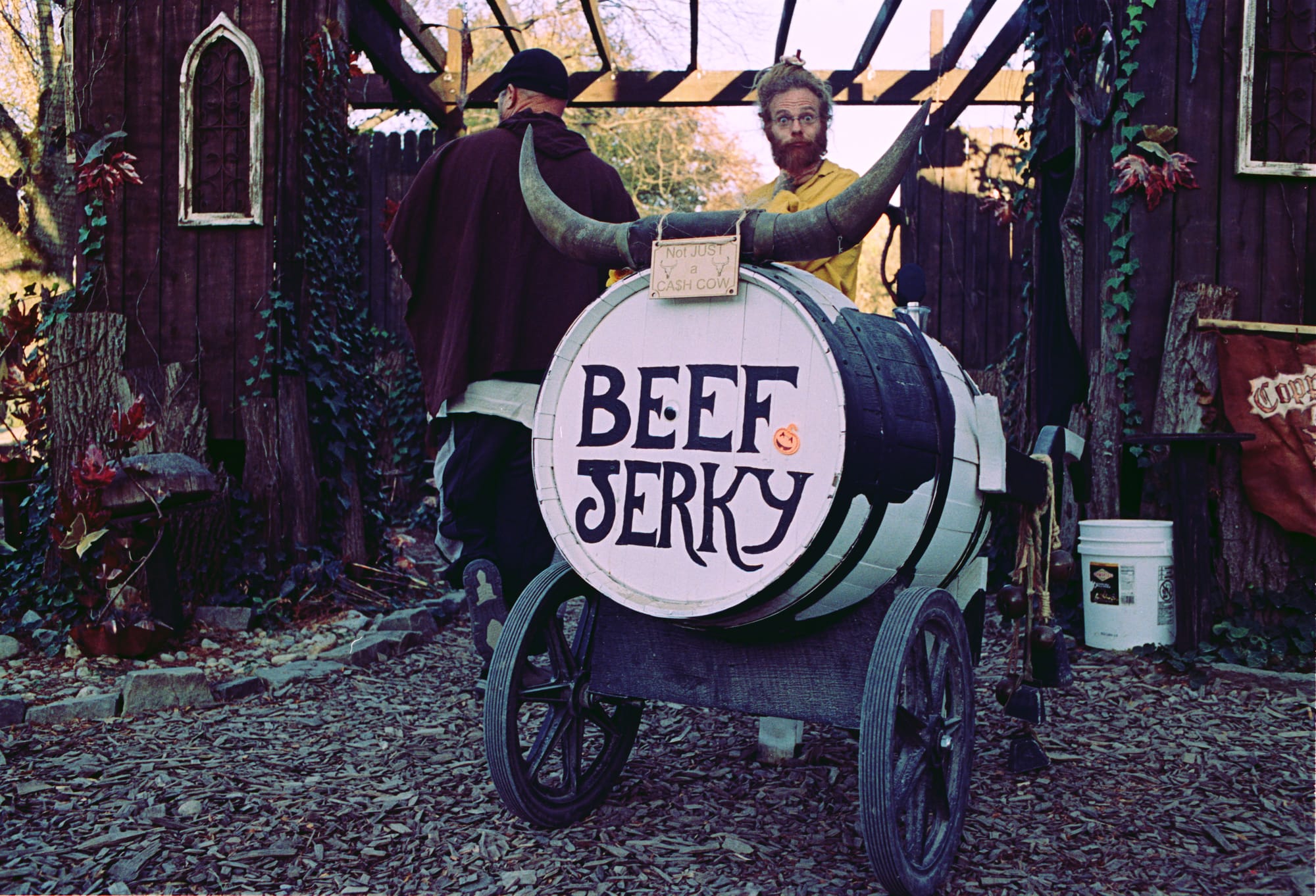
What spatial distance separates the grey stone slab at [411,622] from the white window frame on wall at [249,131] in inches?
81.1

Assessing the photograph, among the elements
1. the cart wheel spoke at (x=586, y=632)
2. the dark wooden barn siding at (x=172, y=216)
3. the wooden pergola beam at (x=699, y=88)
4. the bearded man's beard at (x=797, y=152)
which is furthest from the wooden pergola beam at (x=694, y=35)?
the cart wheel spoke at (x=586, y=632)

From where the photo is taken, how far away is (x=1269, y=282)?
4191 mm

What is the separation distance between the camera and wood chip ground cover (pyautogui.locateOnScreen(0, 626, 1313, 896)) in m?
2.13

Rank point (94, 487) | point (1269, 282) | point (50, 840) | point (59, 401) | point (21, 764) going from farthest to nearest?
point (59, 401) → point (1269, 282) → point (94, 487) → point (21, 764) → point (50, 840)

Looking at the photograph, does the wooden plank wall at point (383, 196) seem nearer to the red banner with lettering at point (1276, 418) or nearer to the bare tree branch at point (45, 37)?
the bare tree branch at point (45, 37)

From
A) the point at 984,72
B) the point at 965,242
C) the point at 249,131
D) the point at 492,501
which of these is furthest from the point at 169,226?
the point at 965,242

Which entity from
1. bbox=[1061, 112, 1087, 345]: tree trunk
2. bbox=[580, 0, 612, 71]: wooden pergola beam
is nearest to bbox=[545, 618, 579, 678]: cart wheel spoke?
bbox=[1061, 112, 1087, 345]: tree trunk

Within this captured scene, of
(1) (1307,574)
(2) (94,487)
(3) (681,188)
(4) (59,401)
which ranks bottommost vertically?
(1) (1307,574)

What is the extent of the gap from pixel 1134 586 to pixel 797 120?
232 cm

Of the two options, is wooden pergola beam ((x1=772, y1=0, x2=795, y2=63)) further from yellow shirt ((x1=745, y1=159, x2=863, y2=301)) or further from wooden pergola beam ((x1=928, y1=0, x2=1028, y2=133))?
yellow shirt ((x1=745, y1=159, x2=863, y2=301))

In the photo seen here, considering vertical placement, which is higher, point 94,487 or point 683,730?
point 94,487

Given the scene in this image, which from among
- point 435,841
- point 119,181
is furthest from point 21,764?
point 119,181

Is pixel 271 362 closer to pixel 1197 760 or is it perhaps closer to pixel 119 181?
pixel 119 181

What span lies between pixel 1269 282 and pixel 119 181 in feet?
17.4
